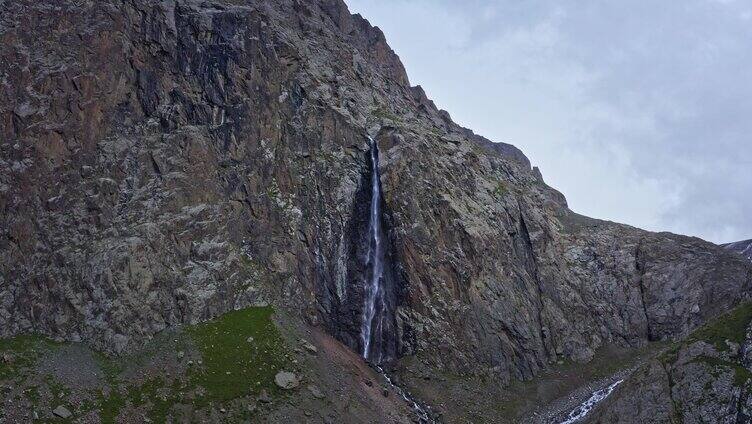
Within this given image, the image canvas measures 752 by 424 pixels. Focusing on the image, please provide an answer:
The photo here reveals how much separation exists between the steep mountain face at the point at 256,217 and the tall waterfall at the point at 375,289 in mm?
786

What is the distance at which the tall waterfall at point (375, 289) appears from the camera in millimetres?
74875

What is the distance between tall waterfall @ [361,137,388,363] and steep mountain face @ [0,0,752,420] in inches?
31.0

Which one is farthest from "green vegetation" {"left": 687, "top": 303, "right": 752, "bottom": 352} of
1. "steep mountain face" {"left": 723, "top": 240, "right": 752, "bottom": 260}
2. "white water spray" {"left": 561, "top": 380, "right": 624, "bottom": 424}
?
"steep mountain face" {"left": 723, "top": 240, "right": 752, "bottom": 260}

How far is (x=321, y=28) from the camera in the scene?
110 meters

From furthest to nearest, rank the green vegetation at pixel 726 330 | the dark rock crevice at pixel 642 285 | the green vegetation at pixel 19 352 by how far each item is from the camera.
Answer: the dark rock crevice at pixel 642 285 < the green vegetation at pixel 726 330 < the green vegetation at pixel 19 352

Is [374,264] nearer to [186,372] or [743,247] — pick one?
[186,372]

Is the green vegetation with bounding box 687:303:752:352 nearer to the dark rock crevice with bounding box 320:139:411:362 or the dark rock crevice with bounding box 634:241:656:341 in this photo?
the dark rock crevice with bounding box 634:241:656:341

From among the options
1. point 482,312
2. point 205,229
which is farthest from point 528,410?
point 205,229

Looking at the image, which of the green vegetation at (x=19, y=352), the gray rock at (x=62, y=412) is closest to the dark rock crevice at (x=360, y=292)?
the gray rock at (x=62, y=412)

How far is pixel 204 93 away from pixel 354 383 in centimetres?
4386

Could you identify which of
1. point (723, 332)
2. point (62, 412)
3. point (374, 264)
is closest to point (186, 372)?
point (62, 412)

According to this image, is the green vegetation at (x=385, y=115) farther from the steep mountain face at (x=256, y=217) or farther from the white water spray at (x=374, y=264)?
the white water spray at (x=374, y=264)

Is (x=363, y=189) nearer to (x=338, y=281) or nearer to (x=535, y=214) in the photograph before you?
(x=338, y=281)

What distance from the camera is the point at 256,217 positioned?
7875cm
